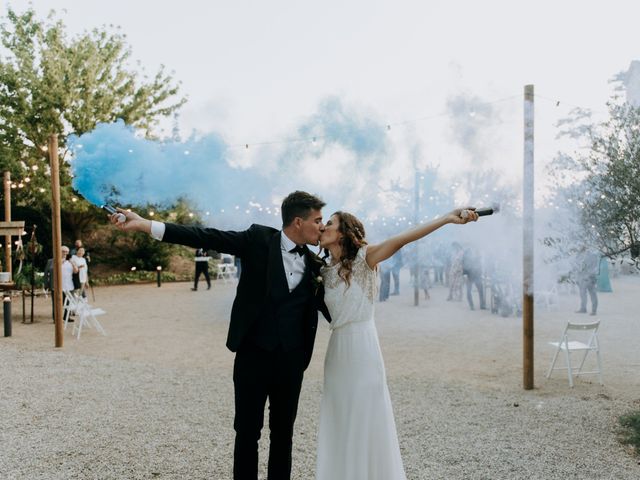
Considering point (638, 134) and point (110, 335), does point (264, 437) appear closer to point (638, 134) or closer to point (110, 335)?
point (638, 134)

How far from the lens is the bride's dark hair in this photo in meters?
3.71

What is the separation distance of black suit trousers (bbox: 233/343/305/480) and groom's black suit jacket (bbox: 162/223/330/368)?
121 mm

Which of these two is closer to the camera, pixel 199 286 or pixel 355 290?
pixel 355 290

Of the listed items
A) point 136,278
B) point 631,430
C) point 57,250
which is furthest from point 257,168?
point 136,278

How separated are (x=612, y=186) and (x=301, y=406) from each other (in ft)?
13.5

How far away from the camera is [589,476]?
457 cm

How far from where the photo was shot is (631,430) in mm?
5586

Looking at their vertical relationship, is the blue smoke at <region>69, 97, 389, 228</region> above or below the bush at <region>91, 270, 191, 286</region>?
above

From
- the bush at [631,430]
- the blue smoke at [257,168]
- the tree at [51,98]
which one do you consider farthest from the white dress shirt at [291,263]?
the tree at [51,98]

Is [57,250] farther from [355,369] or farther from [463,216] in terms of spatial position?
[463,216]

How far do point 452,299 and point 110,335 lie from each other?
35.8 ft

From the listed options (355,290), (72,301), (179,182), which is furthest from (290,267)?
(72,301)

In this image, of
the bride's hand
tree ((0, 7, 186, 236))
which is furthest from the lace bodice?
tree ((0, 7, 186, 236))

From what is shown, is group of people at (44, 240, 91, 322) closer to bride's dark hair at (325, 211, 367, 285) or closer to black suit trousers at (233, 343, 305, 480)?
black suit trousers at (233, 343, 305, 480)
